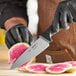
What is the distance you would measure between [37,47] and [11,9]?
13.1 inches

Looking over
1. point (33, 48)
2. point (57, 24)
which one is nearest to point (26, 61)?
point (33, 48)

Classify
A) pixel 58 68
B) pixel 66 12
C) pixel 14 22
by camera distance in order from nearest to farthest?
pixel 66 12 → pixel 58 68 → pixel 14 22

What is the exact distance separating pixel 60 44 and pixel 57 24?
0.33m

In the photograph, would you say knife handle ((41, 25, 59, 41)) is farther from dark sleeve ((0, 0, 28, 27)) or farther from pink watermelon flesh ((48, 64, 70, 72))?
dark sleeve ((0, 0, 28, 27))

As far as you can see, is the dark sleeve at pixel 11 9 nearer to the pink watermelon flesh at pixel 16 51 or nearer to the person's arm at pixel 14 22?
the person's arm at pixel 14 22

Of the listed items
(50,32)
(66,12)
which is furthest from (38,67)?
(66,12)

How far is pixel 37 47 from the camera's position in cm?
138

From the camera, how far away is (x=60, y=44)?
1631 mm

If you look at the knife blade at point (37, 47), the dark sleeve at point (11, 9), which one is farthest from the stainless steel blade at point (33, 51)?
the dark sleeve at point (11, 9)

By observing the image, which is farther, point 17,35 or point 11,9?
point 11,9

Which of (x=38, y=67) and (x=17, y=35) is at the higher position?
(x=17, y=35)

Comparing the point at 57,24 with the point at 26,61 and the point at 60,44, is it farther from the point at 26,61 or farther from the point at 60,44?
the point at 60,44

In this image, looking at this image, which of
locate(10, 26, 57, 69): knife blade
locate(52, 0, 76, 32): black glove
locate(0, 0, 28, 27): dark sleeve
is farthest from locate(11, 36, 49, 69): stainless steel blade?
locate(0, 0, 28, 27): dark sleeve

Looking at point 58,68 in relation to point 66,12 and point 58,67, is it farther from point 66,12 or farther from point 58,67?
point 66,12
